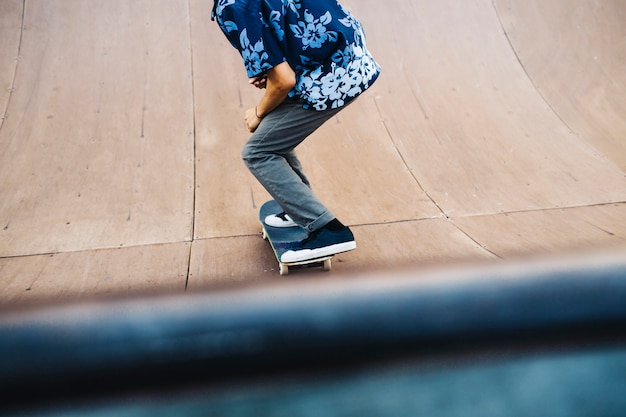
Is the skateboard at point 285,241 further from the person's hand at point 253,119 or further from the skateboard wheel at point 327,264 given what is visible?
the person's hand at point 253,119

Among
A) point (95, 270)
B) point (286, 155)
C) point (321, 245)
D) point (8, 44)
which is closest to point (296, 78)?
point (286, 155)

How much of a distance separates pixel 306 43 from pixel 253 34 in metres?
0.27

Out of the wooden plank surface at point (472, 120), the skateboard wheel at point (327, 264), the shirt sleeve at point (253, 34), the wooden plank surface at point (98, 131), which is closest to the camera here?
the shirt sleeve at point (253, 34)

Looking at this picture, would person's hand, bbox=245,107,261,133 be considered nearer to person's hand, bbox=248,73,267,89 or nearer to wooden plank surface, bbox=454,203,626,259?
person's hand, bbox=248,73,267,89

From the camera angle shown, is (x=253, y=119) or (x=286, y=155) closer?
(x=253, y=119)

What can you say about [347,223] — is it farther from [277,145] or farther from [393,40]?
[393,40]

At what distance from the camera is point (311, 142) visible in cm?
491

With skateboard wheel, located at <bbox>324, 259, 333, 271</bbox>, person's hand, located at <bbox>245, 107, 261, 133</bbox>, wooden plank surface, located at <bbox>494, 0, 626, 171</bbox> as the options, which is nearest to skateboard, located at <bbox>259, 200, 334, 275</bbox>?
skateboard wheel, located at <bbox>324, 259, 333, 271</bbox>

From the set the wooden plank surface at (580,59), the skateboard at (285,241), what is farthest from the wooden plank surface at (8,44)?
the wooden plank surface at (580,59)

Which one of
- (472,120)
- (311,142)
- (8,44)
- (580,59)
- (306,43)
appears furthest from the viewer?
(580,59)

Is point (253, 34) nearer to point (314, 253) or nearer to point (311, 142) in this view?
point (314, 253)

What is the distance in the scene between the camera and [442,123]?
201 inches

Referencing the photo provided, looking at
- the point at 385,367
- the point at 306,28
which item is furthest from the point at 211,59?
the point at 385,367

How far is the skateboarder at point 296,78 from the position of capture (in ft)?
Answer: 8.60
